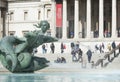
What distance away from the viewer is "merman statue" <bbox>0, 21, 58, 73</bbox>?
2822cm

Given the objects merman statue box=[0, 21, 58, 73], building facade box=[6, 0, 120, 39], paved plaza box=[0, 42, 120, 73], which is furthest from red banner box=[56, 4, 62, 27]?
merman statue box=[0, 21, 58, 73]

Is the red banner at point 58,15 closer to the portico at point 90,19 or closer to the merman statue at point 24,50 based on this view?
the portico at point 90,19

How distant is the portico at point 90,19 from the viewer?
214ft

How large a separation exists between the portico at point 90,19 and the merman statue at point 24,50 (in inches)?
1432

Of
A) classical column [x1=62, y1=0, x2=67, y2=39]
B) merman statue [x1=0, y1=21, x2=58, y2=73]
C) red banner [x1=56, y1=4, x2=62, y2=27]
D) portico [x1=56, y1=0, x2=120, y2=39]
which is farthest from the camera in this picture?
classical column [x1=62, y1=0, x2=67, y2=39]

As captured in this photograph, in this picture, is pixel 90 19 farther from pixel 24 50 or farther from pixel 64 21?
pixel 24 50

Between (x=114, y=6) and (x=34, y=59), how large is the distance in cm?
3660

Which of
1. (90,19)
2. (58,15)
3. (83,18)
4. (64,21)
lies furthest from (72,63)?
(83,18)

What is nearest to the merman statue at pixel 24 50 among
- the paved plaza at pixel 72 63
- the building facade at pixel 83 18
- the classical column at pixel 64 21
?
the paved plaza at pixel 72 63

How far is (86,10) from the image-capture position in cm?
6925

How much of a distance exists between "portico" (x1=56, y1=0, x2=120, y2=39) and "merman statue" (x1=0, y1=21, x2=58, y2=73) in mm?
36375

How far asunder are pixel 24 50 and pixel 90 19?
38514 millimetres

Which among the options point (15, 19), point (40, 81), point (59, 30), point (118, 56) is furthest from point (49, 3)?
point (40, 81)

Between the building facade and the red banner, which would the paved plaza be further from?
the red banner
